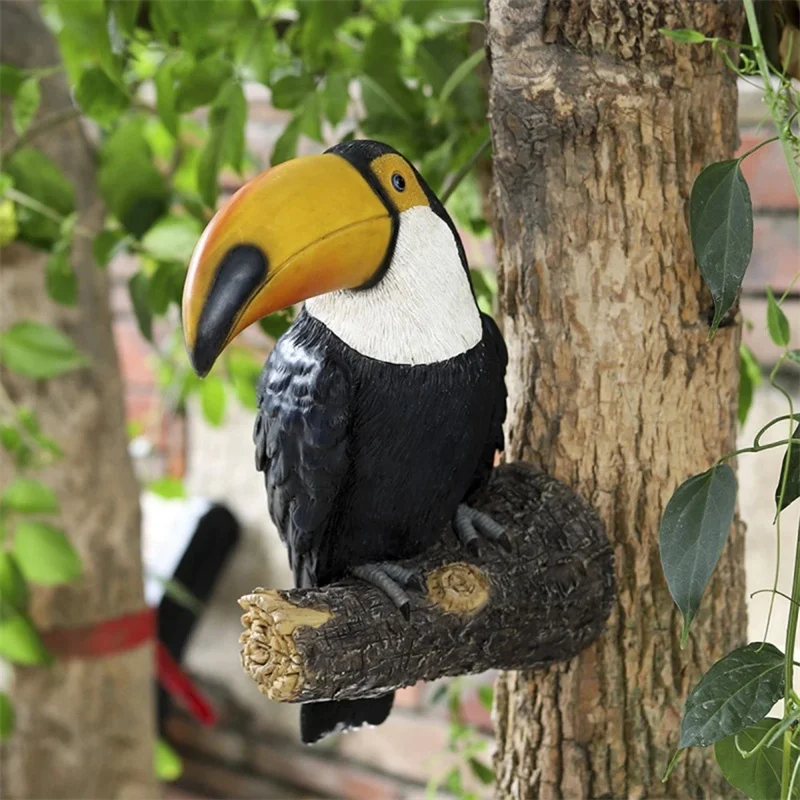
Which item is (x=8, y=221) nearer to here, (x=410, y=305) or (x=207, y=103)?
(x=207, y=103)

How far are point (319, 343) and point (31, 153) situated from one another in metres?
0.36

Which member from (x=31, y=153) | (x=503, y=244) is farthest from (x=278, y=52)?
(x=503, y=244)

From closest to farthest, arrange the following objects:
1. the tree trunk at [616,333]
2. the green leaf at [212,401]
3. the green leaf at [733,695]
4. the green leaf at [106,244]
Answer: the green leaf at [733,695] → the tree trunk at [616,333] → the green leaf at [106,244] → the green leaf at [212,401]

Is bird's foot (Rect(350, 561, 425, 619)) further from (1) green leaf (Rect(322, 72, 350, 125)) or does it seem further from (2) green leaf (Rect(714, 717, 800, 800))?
(1) green leaf (Rect(322, 72, 350, 125))

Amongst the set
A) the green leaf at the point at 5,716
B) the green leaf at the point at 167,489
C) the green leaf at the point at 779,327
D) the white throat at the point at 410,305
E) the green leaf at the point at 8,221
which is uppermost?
the white throat at the point at 410,305

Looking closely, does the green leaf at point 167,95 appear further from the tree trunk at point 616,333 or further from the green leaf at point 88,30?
the tree trunk at point 616,333

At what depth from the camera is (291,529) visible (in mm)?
547

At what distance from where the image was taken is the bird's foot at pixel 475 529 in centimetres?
57

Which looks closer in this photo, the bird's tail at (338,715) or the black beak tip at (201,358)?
the black beak tip at (201,358)

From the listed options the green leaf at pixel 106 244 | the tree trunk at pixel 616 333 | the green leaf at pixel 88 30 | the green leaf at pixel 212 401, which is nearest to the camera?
the tree trunk at pixel 616 333

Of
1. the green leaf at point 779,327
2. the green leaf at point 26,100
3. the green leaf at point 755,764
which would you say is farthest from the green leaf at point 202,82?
the green leaf at point 755,764

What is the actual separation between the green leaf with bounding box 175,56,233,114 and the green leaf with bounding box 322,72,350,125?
0.19ft

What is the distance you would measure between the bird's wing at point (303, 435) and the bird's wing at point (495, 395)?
8cm

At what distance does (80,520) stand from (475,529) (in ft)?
1.63
